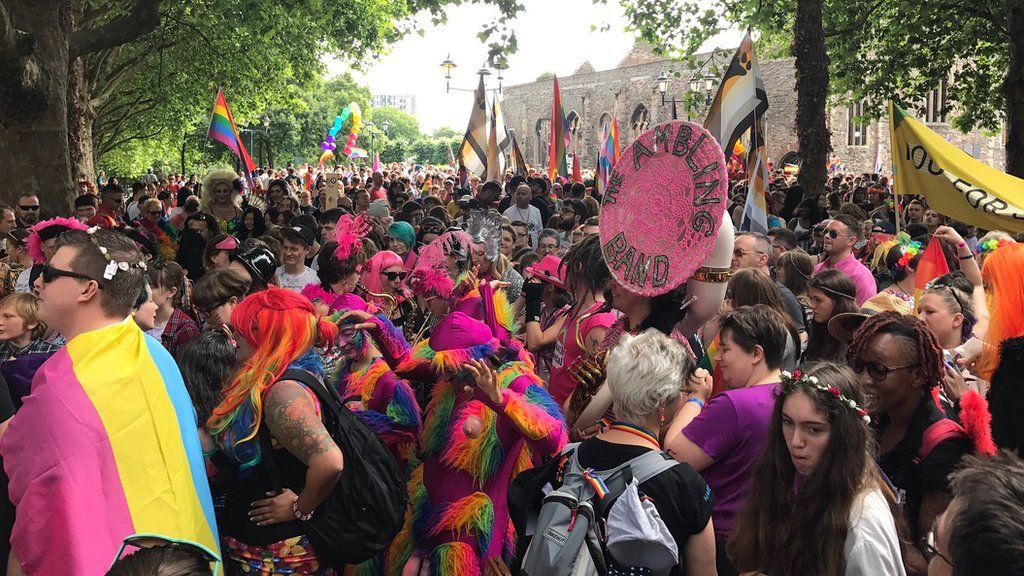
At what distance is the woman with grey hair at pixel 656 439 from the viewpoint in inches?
109

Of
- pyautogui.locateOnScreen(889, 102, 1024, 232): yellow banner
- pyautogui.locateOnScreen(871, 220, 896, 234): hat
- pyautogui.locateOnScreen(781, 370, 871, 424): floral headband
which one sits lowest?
pyautogui.locateOnScreen(871, 220, 896, 234): hat

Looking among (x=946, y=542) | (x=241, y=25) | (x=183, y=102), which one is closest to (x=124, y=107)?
(x=183, y=102)

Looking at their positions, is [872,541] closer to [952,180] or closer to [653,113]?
[952,180]

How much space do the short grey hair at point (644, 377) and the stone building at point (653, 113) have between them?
100 ft

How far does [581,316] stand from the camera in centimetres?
450

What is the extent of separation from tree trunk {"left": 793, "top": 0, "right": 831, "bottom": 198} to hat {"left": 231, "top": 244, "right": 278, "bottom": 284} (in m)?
10.5

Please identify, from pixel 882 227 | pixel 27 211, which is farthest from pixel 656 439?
pixel 27 211

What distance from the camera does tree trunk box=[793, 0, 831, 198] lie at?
1388 centimetres

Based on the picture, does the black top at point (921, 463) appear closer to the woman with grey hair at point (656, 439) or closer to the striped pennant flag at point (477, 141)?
the woman with grey hair at point (656, 439)

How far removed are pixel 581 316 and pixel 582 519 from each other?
1.86m

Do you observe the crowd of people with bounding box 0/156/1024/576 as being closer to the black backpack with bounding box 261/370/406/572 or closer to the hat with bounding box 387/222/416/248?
the black backpack with bounding box 261/370/406/572

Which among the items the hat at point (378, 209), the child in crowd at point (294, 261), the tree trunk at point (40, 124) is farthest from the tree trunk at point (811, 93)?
the tree trunk at point (40, 124)

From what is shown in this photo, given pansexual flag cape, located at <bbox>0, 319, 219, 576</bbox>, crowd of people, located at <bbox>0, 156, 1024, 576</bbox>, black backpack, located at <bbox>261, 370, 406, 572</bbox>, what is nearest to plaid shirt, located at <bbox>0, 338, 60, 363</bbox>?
crowd of people, located at <bbox>0, 156, 1024, 576</bbox>

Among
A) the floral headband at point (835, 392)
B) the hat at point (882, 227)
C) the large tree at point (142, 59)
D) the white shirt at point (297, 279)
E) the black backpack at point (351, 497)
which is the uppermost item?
the large tree at point (142, 59)
